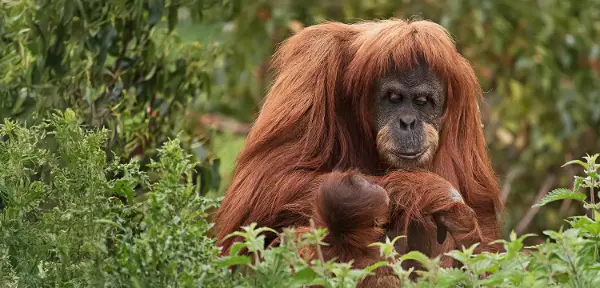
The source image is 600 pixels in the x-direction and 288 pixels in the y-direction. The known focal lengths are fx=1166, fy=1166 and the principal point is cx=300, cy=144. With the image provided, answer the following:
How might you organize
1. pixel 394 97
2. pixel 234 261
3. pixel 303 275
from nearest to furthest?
1. pixel 303 275
2. pixel 234 261
3. pixel 394 97

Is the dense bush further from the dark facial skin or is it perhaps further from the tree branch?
the tree branch

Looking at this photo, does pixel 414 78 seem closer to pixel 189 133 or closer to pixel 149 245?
pixel 189 133

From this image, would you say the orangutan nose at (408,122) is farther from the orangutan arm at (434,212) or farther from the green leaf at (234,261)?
the green leaf at (234,261)

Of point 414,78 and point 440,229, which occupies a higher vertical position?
point 414,78

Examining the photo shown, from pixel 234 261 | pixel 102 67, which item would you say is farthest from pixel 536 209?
pixel 234 261

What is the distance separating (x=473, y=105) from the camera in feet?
17.3

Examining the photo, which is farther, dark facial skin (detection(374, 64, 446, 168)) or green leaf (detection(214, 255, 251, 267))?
dark facial skin (detection(374, 64, 446, 168))

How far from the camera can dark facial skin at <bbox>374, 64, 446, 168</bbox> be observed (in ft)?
15.9

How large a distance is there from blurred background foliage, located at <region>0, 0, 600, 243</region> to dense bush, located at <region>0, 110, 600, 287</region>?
1.34 meters

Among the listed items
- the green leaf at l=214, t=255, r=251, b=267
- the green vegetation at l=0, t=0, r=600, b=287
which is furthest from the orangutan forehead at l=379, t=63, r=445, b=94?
the green leaf at l=214, t=255, r=251, b=267

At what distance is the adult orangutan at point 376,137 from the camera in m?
4.68

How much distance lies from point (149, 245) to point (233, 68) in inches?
239

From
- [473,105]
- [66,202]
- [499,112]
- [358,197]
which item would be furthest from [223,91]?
[66,202]

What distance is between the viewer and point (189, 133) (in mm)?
6215
